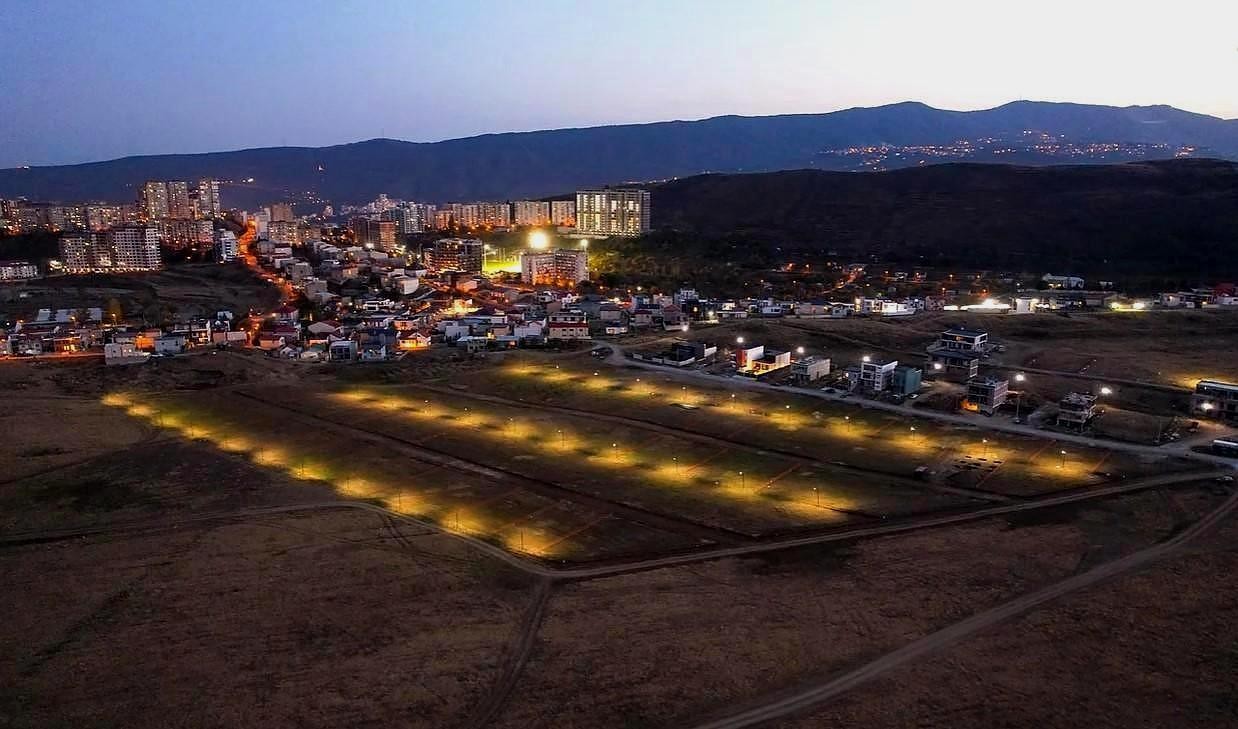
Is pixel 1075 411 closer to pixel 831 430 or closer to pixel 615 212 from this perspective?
pixel 831 430

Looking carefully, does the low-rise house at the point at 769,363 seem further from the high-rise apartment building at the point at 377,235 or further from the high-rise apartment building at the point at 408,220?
the high-rise apartment building at the point at 408,220

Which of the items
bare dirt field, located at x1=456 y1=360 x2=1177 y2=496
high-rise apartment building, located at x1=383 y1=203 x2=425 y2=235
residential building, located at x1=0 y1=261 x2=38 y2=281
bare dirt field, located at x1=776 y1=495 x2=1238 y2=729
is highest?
high-rise apartment building, located at x1=383 y1=203 x2=425 y2=235

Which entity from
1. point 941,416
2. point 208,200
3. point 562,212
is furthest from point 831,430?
point 208,200

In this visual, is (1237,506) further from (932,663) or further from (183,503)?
(183,503)

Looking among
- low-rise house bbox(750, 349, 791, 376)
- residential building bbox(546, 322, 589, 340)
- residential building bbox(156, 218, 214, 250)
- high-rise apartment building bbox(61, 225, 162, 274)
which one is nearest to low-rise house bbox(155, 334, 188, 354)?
residential building bbox(546, 322, 589, 340)

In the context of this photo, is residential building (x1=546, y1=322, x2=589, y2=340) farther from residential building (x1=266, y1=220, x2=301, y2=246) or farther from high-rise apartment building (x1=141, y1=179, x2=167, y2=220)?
high-rise apartment building (x1=141, y1=179, x2=167, y2=220)

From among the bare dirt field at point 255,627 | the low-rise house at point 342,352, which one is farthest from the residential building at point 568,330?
the bare dirt field at point 255,627
